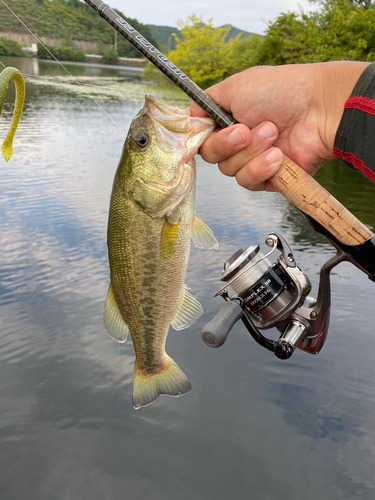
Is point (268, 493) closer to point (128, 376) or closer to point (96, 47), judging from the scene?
point (128, 376)

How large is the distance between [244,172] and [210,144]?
218mm

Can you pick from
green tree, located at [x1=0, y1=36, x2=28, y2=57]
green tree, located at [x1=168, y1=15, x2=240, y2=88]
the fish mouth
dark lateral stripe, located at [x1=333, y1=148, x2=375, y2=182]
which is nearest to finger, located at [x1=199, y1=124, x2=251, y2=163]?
the fish mouth

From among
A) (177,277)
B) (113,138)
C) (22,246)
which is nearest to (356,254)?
(177,277)

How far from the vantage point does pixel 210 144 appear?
1.97 meters

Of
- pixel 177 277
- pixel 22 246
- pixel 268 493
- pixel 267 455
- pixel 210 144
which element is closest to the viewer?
pixel 177 277

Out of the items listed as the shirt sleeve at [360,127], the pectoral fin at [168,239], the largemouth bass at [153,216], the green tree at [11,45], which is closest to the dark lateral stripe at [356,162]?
the shirt sleeve at [360,127]

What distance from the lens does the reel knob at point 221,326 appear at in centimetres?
192

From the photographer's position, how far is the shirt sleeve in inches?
66.7

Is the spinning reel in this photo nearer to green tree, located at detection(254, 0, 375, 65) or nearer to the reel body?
Result: the reel body

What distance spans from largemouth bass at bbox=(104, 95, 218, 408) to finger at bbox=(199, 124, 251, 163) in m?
0.06

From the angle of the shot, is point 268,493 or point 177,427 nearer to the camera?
point 268,493

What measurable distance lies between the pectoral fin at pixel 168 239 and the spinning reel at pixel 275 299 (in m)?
0.34

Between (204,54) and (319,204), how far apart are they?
38.6 m

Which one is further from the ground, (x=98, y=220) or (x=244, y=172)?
(x=244, y=172)
